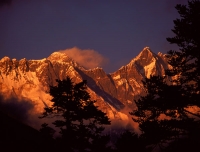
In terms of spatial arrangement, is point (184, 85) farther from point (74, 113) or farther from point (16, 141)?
point (16, 141)

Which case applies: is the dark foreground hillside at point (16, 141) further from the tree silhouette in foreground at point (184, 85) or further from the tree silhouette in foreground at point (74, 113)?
the tree silhouette in foreground at point (184, 85)

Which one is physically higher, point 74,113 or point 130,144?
point 74,113

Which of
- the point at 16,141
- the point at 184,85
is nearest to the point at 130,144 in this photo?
the point at 184,85

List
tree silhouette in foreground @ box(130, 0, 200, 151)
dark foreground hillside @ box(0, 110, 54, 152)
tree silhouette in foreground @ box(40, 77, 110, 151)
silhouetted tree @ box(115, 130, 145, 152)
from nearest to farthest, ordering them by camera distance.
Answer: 1. dark foreground hillside @ box(0, 110, 54, 152)
2. tree silhouette in foreground @ box(130, 0, 200, 151)
3. tree silhouette in foreground @ box(40, 77, 110, 151)
4. silhouetted tree @ box(115, 130, 145, 152)

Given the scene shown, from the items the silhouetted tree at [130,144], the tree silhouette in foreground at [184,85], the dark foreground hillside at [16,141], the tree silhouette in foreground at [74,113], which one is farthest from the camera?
the silhouetted tree at [130,144]

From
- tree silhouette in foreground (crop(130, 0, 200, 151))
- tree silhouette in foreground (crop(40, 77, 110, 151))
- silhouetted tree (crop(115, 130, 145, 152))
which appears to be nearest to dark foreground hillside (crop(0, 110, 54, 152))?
tree silhouette in foreground (crop(40, 77, 110, 151))

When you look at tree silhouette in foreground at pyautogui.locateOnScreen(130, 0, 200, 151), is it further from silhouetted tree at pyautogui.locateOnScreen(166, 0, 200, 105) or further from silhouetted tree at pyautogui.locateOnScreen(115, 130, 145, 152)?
silhouetted tree at pyautogui.locateOnScreen(115, 130, 145, 152)

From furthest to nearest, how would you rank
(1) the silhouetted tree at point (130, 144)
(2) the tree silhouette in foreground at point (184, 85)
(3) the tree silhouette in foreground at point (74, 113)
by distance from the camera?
(1) the silhouetted tree at point (130, 144) → (3) the tree silhouette in foreground at point (74, 113) → (2) the tree silhouette in foreground at point (184, 85)

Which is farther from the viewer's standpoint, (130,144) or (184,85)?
(130,144)

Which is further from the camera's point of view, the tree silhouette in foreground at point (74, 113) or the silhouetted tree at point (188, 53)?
the tree silhouette in foreground at point (74, 113)

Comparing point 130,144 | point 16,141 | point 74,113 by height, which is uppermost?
point 74,113

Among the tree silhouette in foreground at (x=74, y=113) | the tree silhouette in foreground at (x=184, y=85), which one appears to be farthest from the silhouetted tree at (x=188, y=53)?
the tree silhouette in foreground at (x=74, y=113)

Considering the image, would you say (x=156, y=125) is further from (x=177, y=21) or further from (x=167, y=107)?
(x=177, y=21)

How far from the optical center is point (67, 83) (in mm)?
34406
